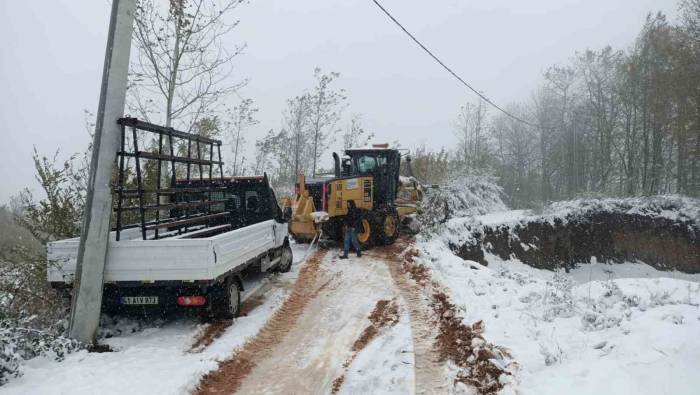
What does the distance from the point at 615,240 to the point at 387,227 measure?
45.3 feet

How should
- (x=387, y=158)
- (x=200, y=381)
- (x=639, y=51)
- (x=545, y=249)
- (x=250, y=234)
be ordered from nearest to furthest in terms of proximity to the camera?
(x=200, y=381) → (x=250, y=234) → (x=387, y=158) → (x=545, y=249) → (x=639, y=51)

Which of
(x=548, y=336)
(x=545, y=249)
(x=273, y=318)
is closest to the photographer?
(x=548, y=336)

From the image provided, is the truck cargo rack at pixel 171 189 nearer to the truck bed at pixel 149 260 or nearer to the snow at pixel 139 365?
the truck bed at pixel 149 260

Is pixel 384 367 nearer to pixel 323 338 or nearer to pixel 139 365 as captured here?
pixel 323 338

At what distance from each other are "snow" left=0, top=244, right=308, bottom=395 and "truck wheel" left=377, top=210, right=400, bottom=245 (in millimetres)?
7447

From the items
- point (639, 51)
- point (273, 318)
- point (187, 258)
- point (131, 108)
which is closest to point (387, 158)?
point (131, 108)

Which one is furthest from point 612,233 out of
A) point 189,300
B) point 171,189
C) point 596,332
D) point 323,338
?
point 189,300

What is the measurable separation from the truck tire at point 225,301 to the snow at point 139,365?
26 cm

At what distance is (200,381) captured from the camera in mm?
4379

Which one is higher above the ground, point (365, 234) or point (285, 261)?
point (365, 234)

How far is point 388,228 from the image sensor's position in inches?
536

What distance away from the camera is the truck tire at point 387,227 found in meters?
13.2

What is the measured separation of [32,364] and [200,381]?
5.55 ft

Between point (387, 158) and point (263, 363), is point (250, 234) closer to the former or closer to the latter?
point (263, 363)
